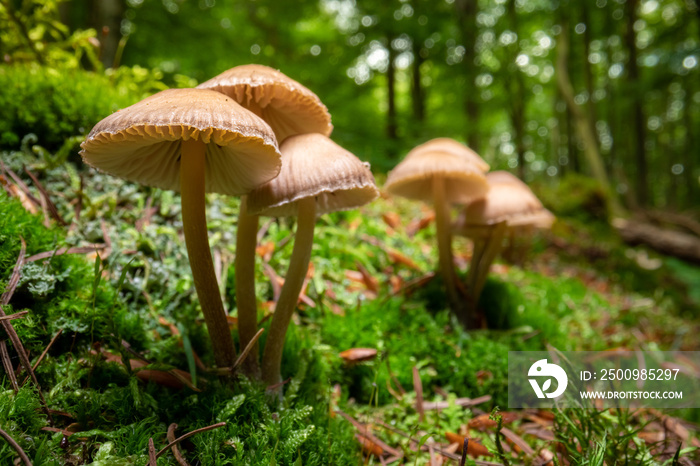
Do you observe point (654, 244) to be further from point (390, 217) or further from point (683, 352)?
point (390, 217)

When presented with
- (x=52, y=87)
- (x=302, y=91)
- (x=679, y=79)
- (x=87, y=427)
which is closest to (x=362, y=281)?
(x=302, y=91)

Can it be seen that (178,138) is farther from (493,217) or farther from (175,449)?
(493,217)

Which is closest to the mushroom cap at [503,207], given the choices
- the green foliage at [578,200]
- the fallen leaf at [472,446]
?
the fallen leaf at [472,446]

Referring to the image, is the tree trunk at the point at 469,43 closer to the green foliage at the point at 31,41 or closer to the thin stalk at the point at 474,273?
the thin stalk at the point at 474,273

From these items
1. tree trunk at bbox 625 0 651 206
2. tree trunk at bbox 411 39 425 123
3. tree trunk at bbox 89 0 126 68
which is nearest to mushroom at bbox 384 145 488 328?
tree trunk at bbox 89 0 126 68

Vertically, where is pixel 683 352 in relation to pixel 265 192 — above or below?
below

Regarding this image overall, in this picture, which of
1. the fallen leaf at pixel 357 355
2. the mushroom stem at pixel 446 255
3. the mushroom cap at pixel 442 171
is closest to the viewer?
the fallen leaf at pixel 357 355
